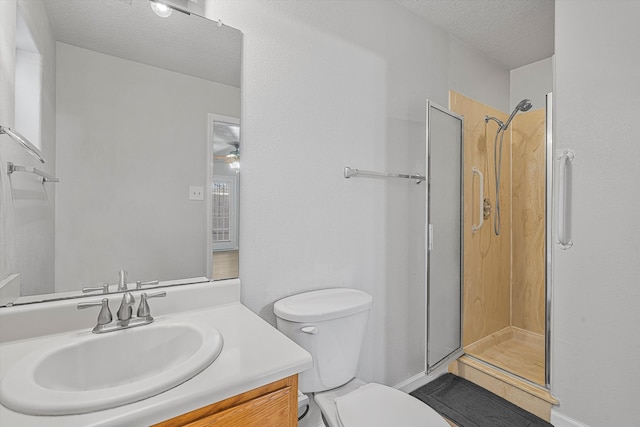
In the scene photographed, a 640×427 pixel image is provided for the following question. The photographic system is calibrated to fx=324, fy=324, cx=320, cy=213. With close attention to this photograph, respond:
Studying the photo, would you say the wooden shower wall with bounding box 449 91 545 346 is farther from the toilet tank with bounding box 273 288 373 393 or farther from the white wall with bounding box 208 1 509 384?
the toilet tank with bounding box 273 288 373 393

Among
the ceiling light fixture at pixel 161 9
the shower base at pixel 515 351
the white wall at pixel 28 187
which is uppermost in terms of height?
the ceiling light fixture at pixel 161 9

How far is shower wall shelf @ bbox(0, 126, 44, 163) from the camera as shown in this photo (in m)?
0.92

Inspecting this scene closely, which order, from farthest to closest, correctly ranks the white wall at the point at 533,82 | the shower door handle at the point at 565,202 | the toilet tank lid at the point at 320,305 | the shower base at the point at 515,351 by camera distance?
the white wall at the point at 533,82 → the shower base at the point at 515,351 → the shower door handle at the point at 565,202 → the toilet tank lid at the point at 320,305

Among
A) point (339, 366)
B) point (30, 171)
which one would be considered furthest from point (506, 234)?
point (30, 171)

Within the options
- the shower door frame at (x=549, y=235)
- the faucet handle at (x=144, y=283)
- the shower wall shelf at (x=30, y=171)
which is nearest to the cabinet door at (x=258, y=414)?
the faucet handle at (x=144, y=283)

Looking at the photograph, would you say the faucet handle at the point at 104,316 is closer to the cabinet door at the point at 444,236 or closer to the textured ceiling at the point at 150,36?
the textured ceiling at the point at 150,36

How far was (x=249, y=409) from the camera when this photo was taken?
0.78 m

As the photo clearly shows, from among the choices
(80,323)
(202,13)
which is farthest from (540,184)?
(80,323)

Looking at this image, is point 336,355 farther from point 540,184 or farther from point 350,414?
point 540,184

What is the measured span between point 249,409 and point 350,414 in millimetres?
557

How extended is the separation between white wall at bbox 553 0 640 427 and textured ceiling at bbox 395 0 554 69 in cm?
46

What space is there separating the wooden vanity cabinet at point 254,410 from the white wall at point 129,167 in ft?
2.06

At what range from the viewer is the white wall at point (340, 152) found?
1.44m

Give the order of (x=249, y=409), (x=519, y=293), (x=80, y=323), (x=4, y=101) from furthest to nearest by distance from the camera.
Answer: (x=519, y=293) < (x=80, y=323) < (x=4, y=101) < (x=249, y=409)
